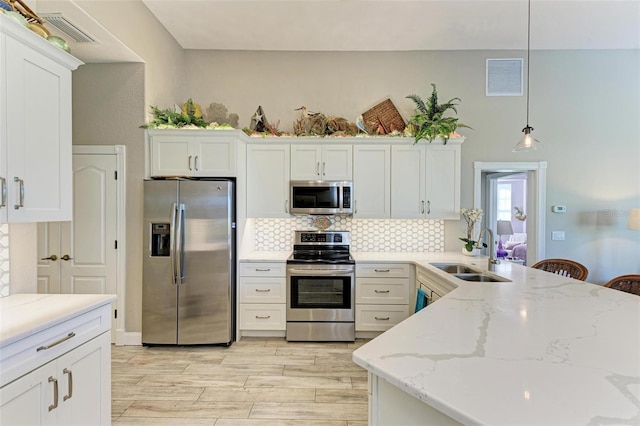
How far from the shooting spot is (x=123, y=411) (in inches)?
89.4

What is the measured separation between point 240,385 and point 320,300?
121 centimetres

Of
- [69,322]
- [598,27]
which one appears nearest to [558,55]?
[598,27]

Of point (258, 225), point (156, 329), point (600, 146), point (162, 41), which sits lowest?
point (156, 329)

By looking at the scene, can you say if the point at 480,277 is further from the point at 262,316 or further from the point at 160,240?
the point at 160,240

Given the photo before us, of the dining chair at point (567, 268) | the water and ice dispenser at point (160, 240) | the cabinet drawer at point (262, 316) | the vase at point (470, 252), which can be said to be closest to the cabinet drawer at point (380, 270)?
the vase at point (470, 252)

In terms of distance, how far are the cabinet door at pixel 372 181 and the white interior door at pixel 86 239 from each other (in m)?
2.74

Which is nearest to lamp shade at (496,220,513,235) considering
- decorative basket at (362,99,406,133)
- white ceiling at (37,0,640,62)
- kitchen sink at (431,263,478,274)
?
white ceiling at (37,0,640,62)

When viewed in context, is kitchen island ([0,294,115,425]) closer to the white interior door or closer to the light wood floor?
the light wood floor

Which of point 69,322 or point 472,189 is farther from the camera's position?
point 472,189

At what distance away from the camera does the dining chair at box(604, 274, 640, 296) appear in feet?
7.35

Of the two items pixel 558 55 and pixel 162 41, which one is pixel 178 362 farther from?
pixel 558 55

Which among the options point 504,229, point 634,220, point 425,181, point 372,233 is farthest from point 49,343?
point 504,229

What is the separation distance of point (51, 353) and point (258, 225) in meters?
2.73

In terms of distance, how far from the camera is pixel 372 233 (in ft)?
13.4
